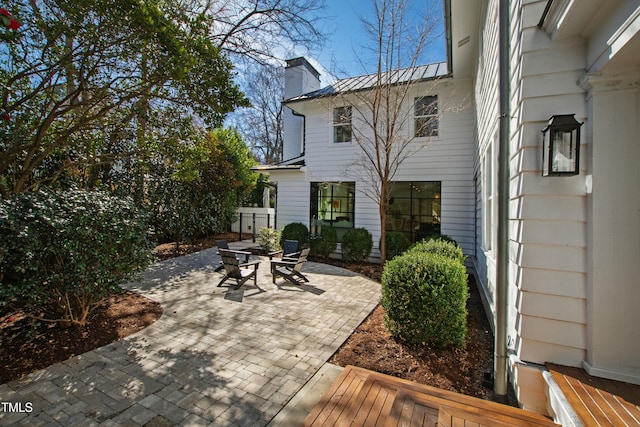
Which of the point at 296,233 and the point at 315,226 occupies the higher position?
the point at 315,226

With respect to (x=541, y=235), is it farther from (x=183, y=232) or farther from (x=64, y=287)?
(x=183, y=232)

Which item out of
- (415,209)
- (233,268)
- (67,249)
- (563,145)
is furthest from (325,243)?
(563,145)

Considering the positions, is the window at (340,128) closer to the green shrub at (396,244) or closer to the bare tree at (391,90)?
the bare tree at (391,90)

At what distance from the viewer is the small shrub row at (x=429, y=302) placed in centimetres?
340

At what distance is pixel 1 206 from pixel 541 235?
5.30 meters

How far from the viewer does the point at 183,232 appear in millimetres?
10312

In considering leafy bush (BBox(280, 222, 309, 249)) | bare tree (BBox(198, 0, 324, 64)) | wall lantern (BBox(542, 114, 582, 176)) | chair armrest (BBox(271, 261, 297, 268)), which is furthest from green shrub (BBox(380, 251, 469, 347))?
bare tree (BBox(198, 0, 324, 64))

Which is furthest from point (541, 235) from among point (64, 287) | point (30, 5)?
point (30, 5)

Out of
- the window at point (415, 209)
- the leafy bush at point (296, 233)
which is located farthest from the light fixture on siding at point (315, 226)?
the window at point (415, 209)

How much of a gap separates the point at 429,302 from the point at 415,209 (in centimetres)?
584

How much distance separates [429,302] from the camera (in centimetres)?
339

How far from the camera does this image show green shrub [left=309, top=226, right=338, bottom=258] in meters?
9.26

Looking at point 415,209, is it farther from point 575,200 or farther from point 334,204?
point 575,200

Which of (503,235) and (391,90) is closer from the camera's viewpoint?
(503,235)
